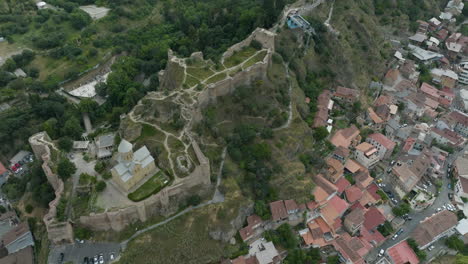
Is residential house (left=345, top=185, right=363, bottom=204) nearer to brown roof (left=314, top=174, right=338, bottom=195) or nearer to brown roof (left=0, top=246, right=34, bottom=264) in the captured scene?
brown roof (left=314, top=174, right=338, bottom=195)

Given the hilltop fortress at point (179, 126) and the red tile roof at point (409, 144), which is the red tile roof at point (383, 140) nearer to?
the red tile roof at point (409, 144)

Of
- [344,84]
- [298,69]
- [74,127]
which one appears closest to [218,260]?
[74,127]

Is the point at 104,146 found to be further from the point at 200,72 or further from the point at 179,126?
the point at 200,72

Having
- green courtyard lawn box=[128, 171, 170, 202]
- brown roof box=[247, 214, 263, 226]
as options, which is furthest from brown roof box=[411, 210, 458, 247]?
green courtyard lawn box=[128, 171, 170, 202]

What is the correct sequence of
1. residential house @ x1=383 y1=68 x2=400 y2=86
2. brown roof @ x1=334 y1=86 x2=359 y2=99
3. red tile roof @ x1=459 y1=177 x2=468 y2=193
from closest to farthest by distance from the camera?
red tile roof @ x1=459 y1=177 x2=468 y2=193 < brown roof @ x1=334 y1=86 x2=359 y2=99 < residential house @ x1=383 y1=68 x2=400 y2=86

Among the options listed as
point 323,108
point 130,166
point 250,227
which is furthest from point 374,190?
point 130,166

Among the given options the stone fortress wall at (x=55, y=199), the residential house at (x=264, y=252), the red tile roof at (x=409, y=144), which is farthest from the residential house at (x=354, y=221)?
the stone fortress wall at (x=55, y=199)

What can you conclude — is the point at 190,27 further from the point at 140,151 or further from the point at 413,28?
the point at 413,28

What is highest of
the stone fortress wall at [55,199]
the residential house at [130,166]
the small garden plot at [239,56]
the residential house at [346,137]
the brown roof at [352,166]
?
the small garden plot at [239,56]
